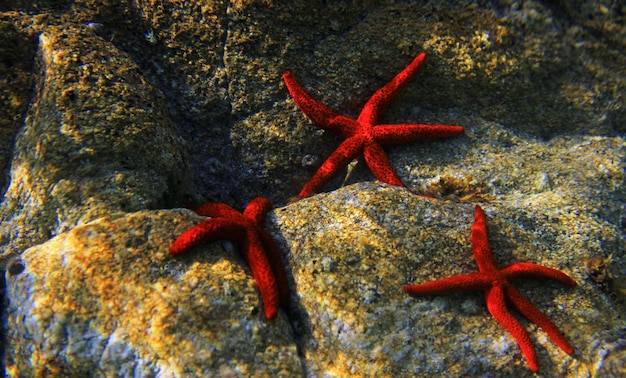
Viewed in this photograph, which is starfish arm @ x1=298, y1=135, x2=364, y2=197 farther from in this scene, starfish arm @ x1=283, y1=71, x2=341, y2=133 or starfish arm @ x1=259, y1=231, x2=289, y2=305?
starfish arm @ x1=259, y1=231, x2=289, y2=305

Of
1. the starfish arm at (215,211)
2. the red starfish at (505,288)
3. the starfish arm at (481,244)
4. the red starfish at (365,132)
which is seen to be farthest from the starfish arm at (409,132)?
the starfish arm at (215,211)

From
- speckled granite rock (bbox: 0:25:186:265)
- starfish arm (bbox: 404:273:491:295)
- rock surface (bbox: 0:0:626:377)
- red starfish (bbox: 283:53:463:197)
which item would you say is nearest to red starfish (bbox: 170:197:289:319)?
rock surface (bbox: 0:0:626:377)

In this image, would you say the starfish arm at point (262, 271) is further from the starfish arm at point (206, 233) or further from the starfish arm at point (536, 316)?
the starfish arm at point (536, 316)

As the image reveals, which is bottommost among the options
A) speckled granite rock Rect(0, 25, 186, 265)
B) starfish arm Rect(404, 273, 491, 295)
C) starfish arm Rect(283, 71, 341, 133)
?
starfish arm Rect(404, 273, 491, 295)

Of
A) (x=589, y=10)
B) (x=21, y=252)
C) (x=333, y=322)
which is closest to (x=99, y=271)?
(x=21, y=252)

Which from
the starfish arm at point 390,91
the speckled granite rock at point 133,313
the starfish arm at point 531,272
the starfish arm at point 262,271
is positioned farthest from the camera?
the starfish arm at point 390,91

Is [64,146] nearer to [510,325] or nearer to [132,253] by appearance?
[132,253]

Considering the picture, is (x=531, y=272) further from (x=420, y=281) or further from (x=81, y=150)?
(x=81, y=150)
